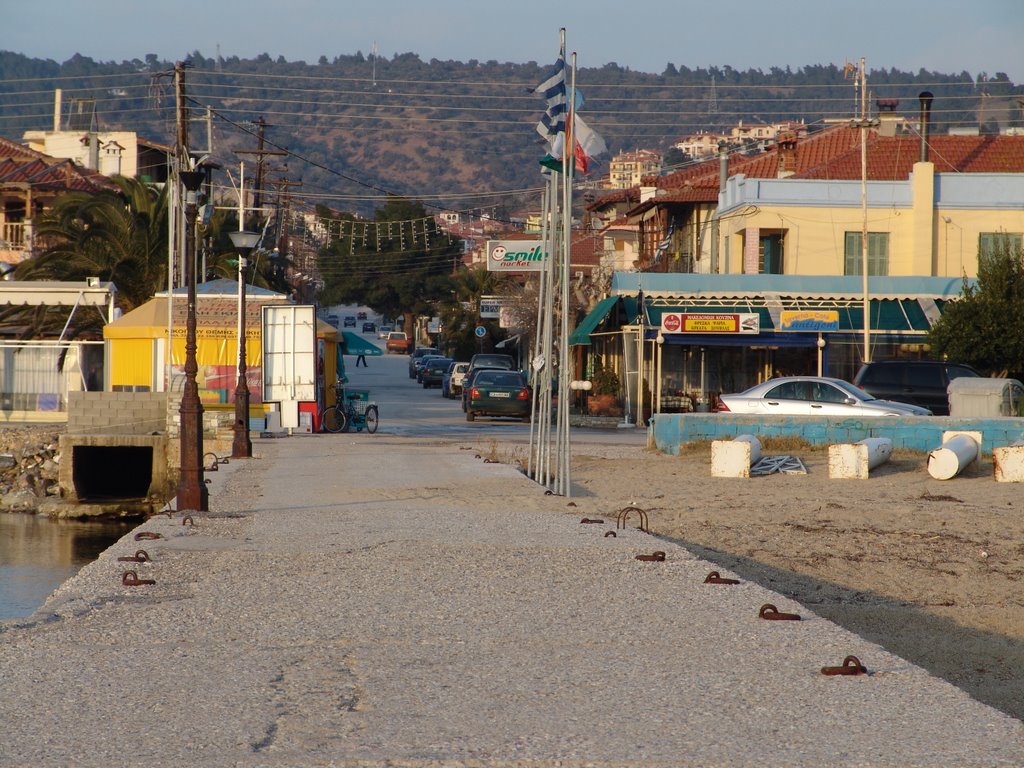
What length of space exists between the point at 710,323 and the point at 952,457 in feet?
56.6

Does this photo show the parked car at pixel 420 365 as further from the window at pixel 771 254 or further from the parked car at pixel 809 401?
the parked car at pixel 809 401

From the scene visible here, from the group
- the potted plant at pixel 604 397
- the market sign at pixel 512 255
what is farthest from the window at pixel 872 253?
the market sign at pixel 512 255

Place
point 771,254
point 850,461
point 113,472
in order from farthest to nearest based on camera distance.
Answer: point 771,254, point 113,472, point 850,461

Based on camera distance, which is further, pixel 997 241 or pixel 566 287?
pixel 997 241

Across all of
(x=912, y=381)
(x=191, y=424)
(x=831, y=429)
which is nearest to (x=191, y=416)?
(x=191, y=424)

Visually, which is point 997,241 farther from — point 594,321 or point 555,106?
point 555,106

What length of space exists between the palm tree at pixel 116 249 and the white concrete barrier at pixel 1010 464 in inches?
1201

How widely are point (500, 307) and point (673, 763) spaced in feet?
207

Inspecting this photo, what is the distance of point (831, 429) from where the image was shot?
2397 centimetres

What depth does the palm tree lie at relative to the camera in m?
43.6

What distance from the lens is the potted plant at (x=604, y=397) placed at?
4109 centimetres

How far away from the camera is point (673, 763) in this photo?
528 cm

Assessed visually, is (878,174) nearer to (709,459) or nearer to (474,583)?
(709,459)

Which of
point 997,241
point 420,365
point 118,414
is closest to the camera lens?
point 118,414
